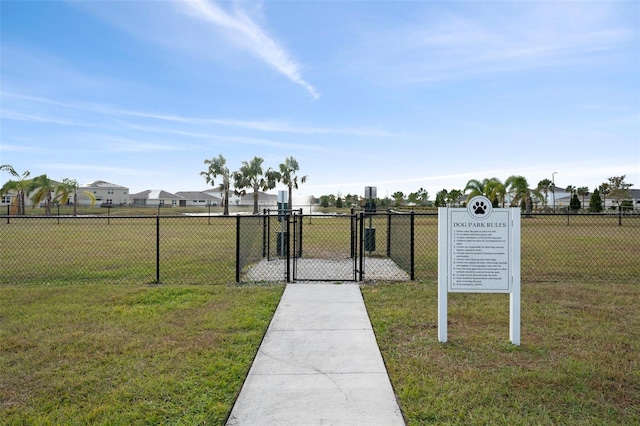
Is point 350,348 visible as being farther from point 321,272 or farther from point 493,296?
point 321,272

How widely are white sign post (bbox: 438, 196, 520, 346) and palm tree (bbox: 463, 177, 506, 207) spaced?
44.2 m

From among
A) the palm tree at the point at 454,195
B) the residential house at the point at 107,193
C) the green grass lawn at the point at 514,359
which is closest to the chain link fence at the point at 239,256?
the green grass lawn at the point at 514,359

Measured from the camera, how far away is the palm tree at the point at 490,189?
48562mm

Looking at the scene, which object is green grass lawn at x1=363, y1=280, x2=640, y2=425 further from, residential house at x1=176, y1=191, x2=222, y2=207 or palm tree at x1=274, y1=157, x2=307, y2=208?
residential house at x1=176, y1=191, x2=222, y2=207

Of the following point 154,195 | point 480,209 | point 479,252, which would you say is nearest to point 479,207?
point 480,209

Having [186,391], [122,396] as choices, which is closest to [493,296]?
[186,391]

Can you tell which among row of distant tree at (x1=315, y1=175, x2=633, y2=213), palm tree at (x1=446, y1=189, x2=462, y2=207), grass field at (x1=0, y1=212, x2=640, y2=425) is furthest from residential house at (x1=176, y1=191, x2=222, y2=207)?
grass field at (x1=0, y1=212, x2=640, y2=425)

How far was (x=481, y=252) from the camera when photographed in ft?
17.0

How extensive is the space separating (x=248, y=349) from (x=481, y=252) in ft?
9.71

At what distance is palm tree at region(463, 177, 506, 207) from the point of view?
4856cm

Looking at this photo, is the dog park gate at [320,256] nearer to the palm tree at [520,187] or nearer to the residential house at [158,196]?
the palm tree at [520,187]

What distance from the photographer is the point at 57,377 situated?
420 cm

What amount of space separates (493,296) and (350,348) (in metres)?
3.82

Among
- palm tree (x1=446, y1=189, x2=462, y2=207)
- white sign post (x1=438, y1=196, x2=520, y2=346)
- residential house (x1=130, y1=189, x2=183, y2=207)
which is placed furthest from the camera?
residential house (x1=130, y1=189, x2=183, y2=207)
